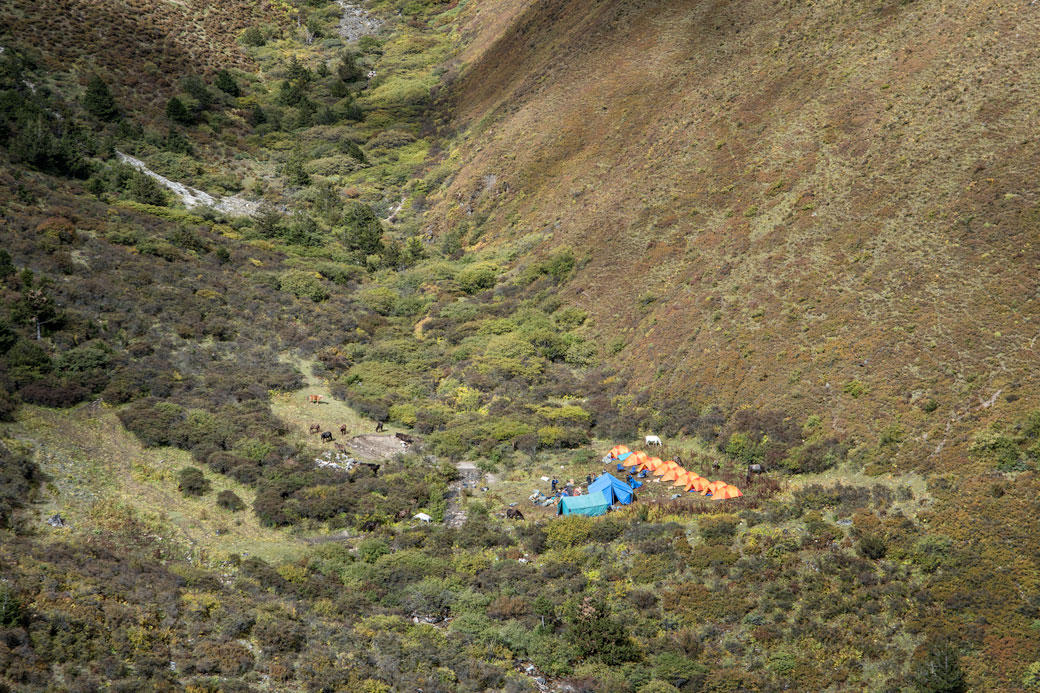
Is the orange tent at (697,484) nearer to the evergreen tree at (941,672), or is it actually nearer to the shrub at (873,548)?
the shrub at (873,548)

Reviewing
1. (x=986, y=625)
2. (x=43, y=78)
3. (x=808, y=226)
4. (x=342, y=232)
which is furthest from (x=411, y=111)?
(x=986, y=625)

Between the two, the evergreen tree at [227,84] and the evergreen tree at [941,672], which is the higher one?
the evergreen tree at [227,84]

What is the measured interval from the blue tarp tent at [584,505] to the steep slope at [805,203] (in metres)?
8.65

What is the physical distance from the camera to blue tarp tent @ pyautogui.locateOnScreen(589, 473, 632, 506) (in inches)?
1222

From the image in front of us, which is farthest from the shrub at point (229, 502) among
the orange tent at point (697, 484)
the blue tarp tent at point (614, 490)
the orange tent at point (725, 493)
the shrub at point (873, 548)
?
the shrub at point (873, 548)

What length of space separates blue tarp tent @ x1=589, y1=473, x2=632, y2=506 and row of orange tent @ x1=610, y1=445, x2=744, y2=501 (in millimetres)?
2310

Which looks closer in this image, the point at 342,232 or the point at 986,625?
the point at 986,625

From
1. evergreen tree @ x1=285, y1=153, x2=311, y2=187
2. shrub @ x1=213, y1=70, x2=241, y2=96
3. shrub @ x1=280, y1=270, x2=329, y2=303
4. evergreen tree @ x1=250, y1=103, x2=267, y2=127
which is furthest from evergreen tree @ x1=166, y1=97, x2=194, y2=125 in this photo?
shrub @ x1=280, y1=270, x2=329, y2=303

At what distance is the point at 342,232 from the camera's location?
6291cm

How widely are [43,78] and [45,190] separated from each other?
900 inches

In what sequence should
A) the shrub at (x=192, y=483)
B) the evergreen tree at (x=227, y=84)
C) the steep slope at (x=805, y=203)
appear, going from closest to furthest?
the shrub at (x=192, y=483), the steep slope at (x=805, y=203), the evergreen tree at (x=227, y=84)

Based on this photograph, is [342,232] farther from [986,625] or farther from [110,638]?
[986,625]

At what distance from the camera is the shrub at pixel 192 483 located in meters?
29.7

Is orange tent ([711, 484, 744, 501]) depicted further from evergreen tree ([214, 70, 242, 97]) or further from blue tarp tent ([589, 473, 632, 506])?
evergreen tree ([214, 70, 242, 97])
